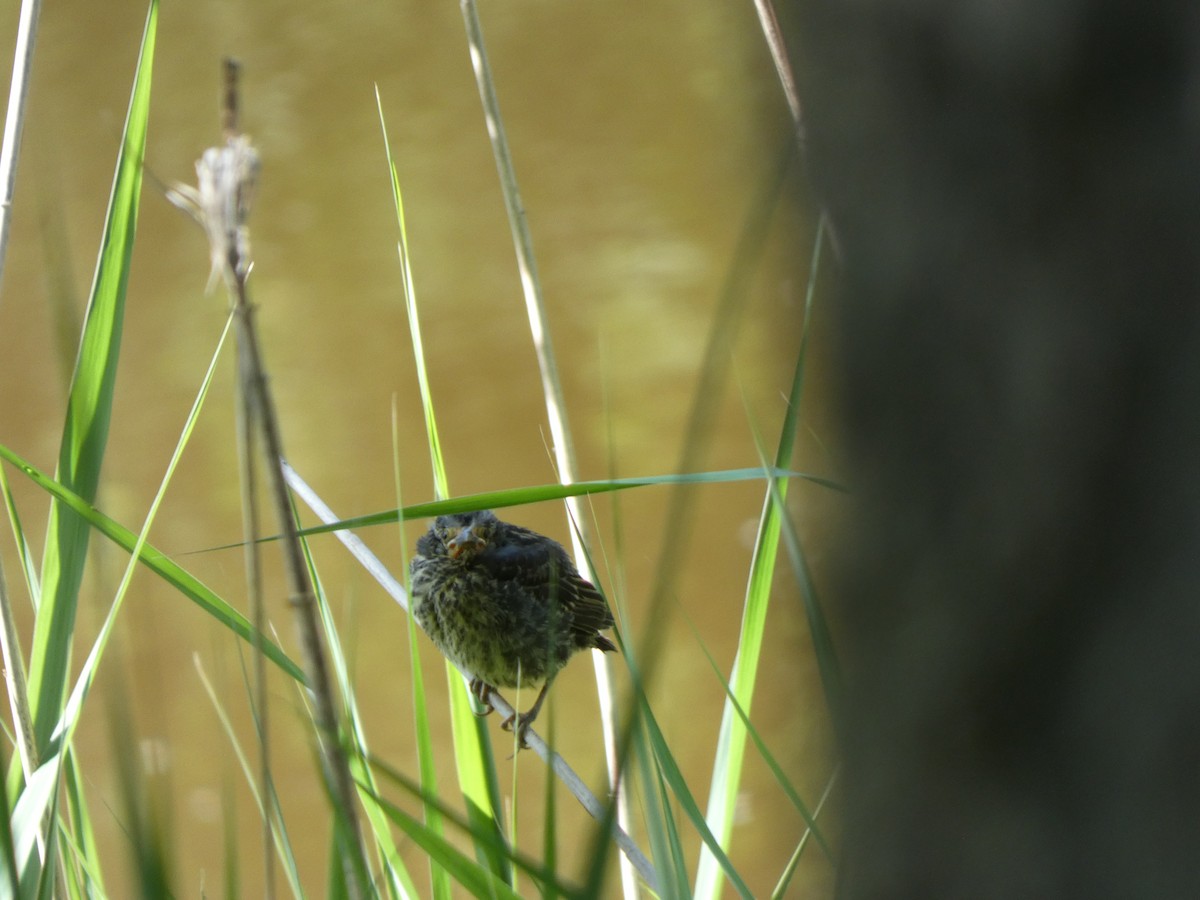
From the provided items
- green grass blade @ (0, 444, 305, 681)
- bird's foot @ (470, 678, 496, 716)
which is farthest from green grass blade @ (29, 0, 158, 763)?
bird's foot @ (470, 678, 496, 716)

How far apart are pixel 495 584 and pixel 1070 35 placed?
1.39 m

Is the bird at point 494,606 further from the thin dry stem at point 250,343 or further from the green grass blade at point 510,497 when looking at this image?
the thin dry stem at point 250,343

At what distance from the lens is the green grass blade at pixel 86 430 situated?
0.94 m

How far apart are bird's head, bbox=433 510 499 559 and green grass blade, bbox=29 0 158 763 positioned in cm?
73

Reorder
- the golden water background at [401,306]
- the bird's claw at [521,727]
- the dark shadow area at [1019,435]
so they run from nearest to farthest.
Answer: the dark shadow area at [1019,435]
the bird's claw at [521,727]
the golden water background at [401,306]

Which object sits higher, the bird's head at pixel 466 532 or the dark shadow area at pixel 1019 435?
the bird's head at pixel 466 532

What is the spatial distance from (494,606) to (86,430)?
2.51 feet

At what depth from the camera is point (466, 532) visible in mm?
1698

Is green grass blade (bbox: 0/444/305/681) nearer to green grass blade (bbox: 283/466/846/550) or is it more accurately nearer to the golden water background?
green grass blade (bbox: 283/466/846/550)

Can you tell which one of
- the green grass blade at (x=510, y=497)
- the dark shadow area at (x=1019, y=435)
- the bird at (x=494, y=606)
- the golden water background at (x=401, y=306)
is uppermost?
the golden water background at (x=401, y=306)

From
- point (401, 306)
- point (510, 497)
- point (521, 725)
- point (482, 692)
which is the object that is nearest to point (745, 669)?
point (510, 497)

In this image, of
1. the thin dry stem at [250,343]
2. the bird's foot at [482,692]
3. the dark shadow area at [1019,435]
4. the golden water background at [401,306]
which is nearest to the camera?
the dark shadow area at [1019,435]

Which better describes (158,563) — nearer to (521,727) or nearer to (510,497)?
(510,497)

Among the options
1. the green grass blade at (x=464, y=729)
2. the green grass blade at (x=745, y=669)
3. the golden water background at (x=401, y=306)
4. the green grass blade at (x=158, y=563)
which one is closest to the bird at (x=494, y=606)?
the green grass blade at (x=464, y=729)
